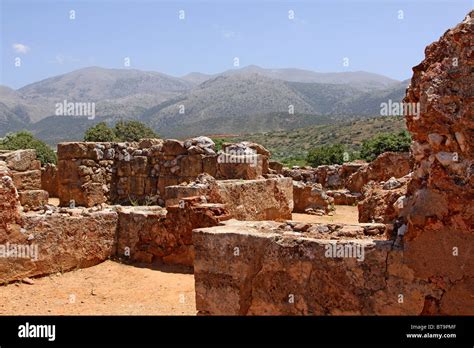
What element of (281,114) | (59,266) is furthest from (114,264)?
(281,114)

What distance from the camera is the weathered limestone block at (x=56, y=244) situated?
Result: 25.0 ft

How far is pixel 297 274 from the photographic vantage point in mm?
4176

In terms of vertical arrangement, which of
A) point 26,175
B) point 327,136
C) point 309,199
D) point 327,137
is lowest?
point 309,199

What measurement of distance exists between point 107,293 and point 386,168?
39.7 ft

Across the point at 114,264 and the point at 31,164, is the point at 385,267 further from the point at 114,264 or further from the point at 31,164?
the point at 31,164

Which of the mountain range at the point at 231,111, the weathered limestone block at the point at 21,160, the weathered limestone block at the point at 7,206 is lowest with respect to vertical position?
the weathered limestone block at the point at 7,206

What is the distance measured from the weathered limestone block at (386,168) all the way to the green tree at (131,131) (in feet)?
75.3

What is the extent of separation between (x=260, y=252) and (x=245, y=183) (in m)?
5.32

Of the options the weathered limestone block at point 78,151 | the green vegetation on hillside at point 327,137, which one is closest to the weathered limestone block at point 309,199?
the weathered limestone block at point 78,151

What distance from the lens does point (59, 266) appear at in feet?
26.4

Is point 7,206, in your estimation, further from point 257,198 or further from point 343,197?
point 343,197

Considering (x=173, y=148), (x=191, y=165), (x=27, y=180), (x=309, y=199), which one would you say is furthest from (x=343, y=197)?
(x=27, y=180)

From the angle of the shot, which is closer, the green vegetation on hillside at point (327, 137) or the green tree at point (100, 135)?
the green tree at point (100, 135)

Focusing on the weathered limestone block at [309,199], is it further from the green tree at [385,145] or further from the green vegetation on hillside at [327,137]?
the green vegetation on hillside at [327,137]
